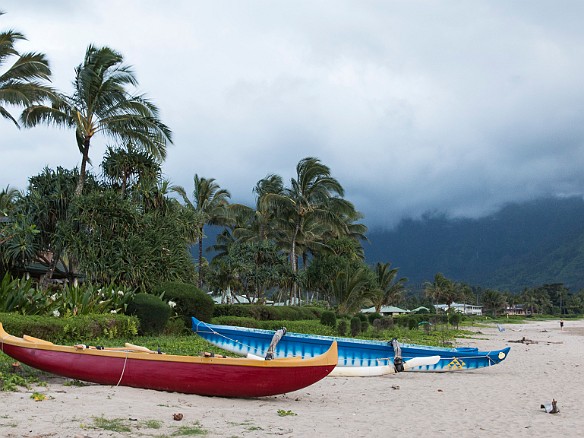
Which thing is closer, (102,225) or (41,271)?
(102,225)

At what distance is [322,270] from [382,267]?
15290 mm

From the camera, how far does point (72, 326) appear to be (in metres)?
13.7

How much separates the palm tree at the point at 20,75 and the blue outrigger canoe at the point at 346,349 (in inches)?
470

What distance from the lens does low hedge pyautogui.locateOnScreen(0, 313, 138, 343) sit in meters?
12.2

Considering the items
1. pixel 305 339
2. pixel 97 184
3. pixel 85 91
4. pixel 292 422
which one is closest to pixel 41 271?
pixel 97 184

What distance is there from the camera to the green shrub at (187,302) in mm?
19562

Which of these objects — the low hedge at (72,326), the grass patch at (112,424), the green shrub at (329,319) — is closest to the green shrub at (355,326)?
the green shrub at (329,319)

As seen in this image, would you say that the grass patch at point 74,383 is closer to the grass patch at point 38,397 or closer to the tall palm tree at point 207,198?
the grass patch at point 38,397

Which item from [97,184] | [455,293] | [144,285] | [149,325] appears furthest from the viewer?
[455,293]

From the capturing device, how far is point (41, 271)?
29828 millimetres

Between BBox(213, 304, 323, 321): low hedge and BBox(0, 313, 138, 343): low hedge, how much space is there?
770 cm

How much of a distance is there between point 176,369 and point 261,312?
54.9ft

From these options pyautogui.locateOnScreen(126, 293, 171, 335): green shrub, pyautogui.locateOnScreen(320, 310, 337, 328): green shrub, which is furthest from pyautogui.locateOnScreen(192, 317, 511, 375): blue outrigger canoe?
pyautogui.locateOnScreen(320, 310, 337, 328): green shrub

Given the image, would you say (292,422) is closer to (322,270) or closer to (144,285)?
(144,285)
